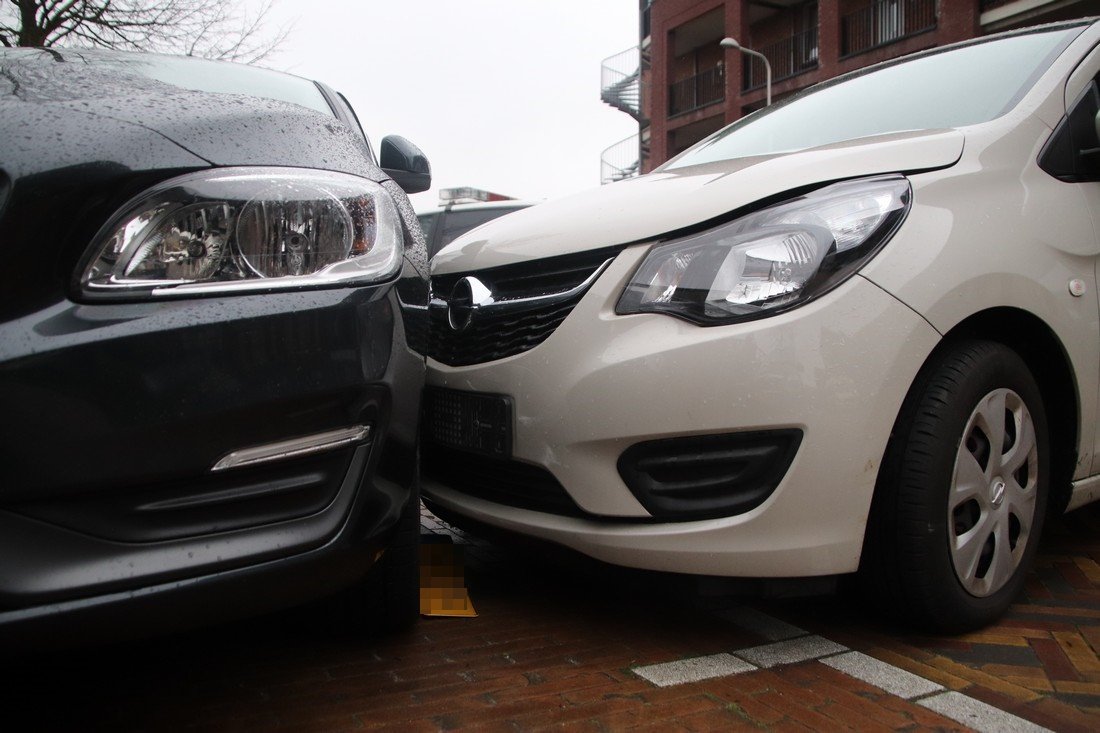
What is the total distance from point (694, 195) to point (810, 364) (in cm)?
51

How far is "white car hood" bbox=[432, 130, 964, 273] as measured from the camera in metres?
2.11

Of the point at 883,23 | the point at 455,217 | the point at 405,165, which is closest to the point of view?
the point at 405,165

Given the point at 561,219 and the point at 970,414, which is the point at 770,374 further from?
the point at 561,219

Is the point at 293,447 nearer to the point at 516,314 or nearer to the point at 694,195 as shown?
the point at 516,314

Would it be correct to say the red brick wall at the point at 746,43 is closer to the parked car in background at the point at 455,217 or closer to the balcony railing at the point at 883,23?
the balcony railing at the point at 883,23

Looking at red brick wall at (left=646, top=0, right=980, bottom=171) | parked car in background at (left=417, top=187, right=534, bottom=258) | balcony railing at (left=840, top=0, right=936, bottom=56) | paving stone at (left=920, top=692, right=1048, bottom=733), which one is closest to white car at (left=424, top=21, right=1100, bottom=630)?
paving stone at (left=920, top=692, right=1048, bottom=733)

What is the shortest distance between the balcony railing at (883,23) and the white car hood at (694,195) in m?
20.2

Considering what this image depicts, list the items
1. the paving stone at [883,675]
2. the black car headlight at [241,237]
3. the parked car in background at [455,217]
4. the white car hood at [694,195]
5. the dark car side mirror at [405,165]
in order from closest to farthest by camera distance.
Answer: the black car headlight at [241,237]
the paving stone at [883,675]
the white car hood at [694,195]
the dark car side mirror at [405,165]
the parked car in background at [455,217]

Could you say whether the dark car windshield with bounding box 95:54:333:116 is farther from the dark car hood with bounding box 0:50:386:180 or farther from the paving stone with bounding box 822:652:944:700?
the paving stone with bounding box 822:652:944:700

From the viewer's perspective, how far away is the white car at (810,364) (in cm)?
196

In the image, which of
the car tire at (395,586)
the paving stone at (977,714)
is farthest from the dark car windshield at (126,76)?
the paving stone at (977,714)

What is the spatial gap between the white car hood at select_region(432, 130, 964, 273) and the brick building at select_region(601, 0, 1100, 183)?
17865 millimetres

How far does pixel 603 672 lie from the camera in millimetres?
2068

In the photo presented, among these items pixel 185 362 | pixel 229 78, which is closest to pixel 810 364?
pixel 185 362
